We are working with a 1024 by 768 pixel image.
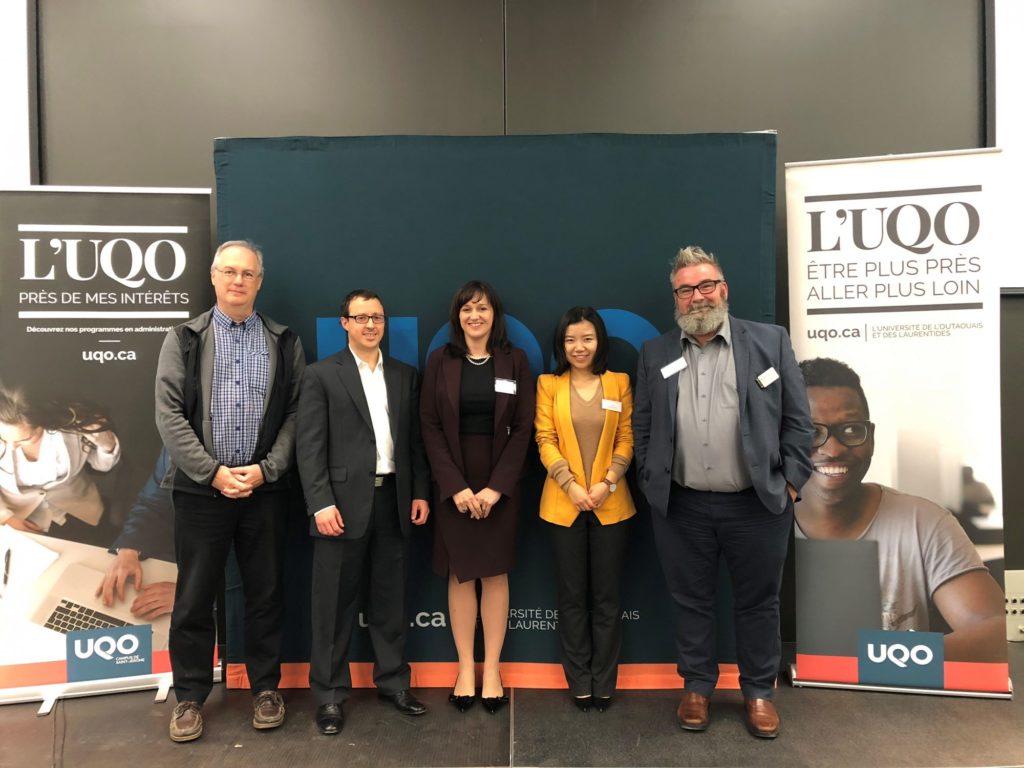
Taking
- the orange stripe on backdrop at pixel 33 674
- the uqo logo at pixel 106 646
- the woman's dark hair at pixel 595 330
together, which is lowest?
the orange stripe on backdrop at pixel 33 674

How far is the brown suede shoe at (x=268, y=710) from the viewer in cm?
262

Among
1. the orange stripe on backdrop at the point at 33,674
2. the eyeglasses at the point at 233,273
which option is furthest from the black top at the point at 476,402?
the orange stripe on backdrop at the point at 33,674

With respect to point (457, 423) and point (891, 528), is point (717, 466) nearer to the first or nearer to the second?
point (457, 423)

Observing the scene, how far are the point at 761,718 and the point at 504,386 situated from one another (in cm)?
168

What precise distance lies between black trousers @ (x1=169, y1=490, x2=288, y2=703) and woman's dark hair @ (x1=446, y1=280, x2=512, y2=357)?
0.97m

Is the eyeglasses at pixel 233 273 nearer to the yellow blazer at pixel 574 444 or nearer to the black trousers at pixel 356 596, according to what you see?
the black trousers at pixel 356 596

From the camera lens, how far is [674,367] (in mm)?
2549

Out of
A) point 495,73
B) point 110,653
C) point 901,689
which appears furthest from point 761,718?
point 495,73

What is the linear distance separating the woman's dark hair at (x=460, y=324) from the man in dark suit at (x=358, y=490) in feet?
0.76

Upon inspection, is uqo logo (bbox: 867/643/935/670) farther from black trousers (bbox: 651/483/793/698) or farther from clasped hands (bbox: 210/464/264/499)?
clasped hands (bbox: 210/464/264/499)

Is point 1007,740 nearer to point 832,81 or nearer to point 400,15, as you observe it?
point 832,81

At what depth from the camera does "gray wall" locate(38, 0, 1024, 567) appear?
339cm

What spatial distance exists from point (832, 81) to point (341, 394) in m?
3.02

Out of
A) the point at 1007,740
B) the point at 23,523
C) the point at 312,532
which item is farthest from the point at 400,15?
the point at 1007,740
